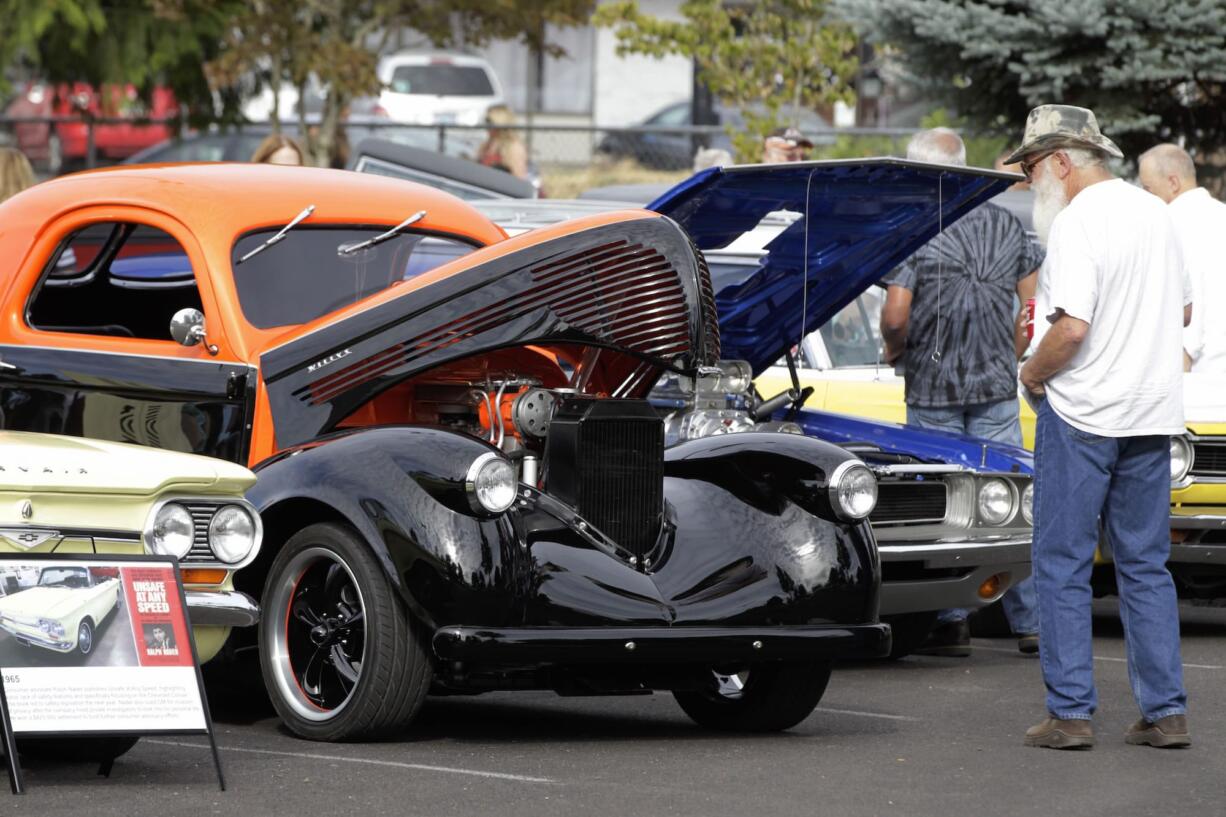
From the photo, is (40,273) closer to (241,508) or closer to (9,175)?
(241,508)

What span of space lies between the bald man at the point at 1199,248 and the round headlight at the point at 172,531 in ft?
18.9

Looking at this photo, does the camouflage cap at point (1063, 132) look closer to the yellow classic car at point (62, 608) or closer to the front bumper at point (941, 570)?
the front bumper at point (941, 570)

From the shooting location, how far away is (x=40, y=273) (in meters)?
8.23

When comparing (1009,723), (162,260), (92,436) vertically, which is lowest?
(1009,723)

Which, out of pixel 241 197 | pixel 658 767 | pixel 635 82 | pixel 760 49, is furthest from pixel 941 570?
pixel 635 82

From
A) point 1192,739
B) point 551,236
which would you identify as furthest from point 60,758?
point 1192,739

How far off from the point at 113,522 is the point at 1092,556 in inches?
124

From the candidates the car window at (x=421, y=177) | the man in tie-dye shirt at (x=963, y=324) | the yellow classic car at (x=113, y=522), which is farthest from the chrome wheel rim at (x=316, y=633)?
the car window at (x=421, y=177)

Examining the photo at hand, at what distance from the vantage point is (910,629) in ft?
30.2

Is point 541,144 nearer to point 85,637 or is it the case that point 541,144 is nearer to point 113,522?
point 113,522

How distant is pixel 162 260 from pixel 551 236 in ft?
7.00

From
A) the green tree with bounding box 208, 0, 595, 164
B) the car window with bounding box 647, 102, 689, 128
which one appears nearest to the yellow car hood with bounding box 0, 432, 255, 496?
the green tree with bounding box 208, 0, 595, 164

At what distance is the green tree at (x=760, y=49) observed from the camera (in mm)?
19797

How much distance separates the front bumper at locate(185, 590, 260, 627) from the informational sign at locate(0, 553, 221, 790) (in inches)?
6.0
